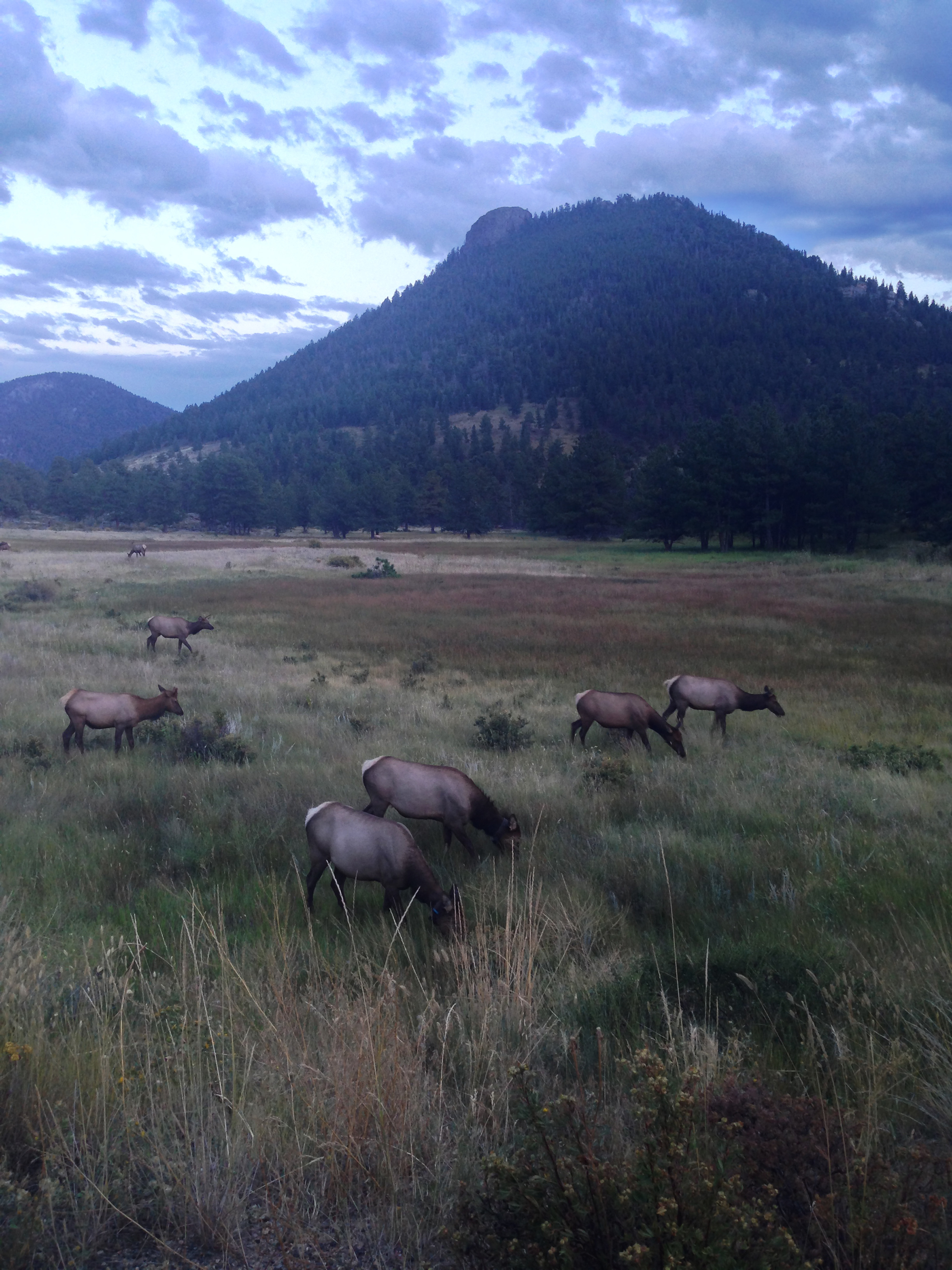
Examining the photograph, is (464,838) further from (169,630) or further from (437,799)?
(169,630)

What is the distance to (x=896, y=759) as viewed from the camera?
1023 cm

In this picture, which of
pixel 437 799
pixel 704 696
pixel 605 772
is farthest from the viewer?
pixel 704 696

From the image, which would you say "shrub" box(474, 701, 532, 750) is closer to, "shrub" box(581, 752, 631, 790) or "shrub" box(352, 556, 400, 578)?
"shrub" box(581, 752, 631, 790)

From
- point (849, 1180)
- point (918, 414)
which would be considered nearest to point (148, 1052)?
point (849, 1180)

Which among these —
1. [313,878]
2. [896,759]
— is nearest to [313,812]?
[313,878]

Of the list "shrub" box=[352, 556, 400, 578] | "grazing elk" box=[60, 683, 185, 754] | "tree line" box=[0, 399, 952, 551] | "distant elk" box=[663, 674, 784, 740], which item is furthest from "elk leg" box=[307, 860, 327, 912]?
"tree line" box=[0, 399, 952, 551]

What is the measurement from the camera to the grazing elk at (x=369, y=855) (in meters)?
5.69

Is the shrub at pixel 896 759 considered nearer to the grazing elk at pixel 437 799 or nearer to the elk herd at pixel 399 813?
the elk herd at pixel 399 813

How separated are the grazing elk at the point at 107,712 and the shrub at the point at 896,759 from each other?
967 centimetres

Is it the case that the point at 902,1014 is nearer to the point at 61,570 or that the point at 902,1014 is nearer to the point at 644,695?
the point at 644,695

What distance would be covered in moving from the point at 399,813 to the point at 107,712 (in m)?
5.53

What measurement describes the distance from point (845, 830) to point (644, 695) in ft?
29.1

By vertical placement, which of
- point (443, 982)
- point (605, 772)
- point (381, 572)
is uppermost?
point (443, 982)

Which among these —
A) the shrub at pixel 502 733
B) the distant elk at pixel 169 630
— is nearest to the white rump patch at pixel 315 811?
the shrub at pixel 502 733
